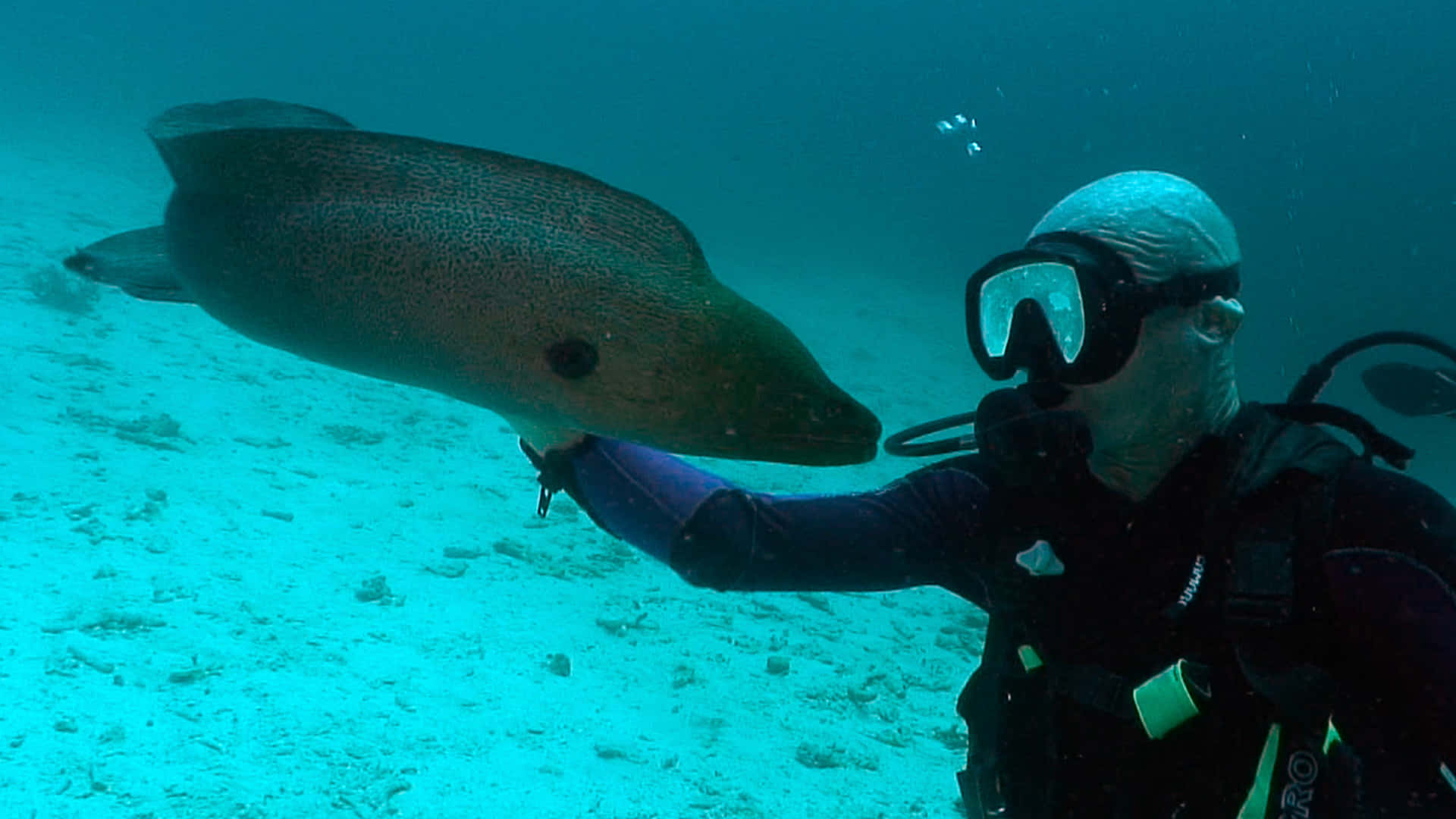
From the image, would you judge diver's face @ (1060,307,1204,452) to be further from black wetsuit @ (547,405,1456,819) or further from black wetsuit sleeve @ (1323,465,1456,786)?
black wetsuit sleeve @ (1323,465,1456,786)

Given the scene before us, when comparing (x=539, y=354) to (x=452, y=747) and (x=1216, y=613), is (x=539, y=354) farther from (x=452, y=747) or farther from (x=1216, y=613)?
(x=452, y=747)

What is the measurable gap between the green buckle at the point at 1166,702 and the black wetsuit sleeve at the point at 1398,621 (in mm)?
258

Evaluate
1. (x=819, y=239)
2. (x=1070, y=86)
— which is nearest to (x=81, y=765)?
(x=819, y=239)

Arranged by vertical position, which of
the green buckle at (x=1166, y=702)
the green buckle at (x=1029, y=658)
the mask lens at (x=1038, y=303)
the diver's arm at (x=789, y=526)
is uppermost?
the mask lens at (x=1038, y=303)

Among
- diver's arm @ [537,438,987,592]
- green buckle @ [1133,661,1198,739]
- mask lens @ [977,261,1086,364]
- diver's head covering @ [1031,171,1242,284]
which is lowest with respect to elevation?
green buckle @ [1133,661,1198,739]

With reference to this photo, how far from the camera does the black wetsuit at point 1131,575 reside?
1454 mm

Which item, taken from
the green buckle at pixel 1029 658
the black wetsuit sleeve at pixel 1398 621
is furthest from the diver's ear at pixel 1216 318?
the green buckle at pixel 1029 658

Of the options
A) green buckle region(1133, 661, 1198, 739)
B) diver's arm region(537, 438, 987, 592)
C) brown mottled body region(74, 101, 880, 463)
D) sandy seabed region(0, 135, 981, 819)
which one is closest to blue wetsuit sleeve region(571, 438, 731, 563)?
diver's arm region(537, 438, 987, 592)

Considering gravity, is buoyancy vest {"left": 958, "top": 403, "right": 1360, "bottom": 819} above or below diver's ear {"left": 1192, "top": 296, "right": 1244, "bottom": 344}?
below

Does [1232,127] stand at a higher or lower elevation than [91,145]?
higher

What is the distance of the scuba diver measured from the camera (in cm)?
151

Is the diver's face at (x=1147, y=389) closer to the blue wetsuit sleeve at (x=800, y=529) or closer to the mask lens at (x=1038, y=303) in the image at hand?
the mask lens at (x=1038, y=303)

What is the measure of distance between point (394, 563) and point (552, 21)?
122m

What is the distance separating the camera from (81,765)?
3.72 meters
